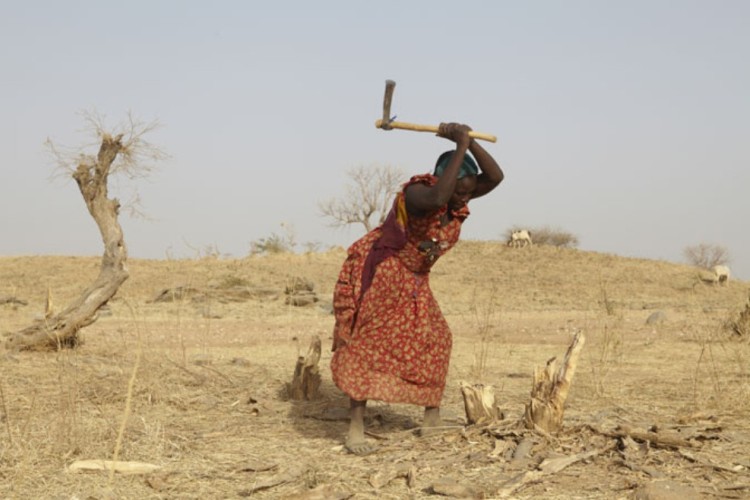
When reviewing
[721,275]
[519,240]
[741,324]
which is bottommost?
[741,324]

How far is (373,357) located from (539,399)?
95 cm

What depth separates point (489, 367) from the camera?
8.18 meters

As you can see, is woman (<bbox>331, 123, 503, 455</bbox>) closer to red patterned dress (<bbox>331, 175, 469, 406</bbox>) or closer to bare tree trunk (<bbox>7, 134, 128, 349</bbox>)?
red patterned dress (<bbox>331, 175, 469, 406</bbox>)

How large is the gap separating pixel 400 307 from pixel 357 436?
0.77 m

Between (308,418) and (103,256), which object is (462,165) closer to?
(308,418)

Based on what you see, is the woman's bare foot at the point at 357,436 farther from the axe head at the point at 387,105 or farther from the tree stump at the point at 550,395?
the axe head at the point at 387,105

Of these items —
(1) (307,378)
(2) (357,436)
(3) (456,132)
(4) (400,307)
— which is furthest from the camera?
(1) (307,378)

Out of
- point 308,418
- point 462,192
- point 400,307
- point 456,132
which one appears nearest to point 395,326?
point 400,307

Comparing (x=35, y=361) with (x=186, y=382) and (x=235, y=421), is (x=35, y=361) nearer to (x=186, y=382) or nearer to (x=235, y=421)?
(x=186, y=382)

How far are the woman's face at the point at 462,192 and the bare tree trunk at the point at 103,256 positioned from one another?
4.80 metres

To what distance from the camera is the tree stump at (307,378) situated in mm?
6246

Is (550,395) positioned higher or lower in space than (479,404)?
higher

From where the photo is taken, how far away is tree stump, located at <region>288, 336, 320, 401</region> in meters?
6.25

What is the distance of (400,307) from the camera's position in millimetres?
4836
